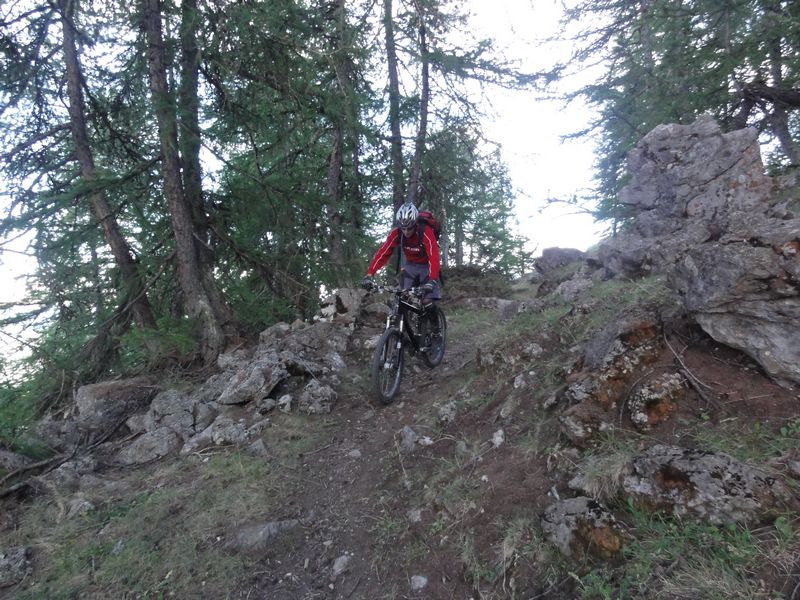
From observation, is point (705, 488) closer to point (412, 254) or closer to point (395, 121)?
point (412, 254)

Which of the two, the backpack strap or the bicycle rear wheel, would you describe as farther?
the bicycle rear wheel

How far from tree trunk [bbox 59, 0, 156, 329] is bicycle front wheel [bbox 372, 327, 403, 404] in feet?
14.5

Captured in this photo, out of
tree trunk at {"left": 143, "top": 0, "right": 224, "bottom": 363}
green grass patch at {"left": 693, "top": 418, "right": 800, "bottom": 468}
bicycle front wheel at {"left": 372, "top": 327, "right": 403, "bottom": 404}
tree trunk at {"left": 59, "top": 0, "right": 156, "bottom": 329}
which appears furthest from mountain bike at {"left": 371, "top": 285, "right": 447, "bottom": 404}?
tree trunk at {"left": 59, "top": 0, "right": 156, "bottom": 329}

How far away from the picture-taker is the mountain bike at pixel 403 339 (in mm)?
5483

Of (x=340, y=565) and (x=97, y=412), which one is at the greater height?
(x=97, y=412)

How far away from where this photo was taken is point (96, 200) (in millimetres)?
6945

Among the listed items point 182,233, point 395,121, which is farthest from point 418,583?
point 395,121

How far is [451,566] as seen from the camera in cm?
287

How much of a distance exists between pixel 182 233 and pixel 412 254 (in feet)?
12.7

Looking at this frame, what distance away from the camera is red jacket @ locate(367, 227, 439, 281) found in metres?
5.87

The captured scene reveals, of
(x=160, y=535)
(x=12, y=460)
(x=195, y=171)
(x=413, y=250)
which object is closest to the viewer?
(x=160, y=535)

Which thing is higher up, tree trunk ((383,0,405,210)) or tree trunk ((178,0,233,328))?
tree trunk ((383,0,405,210))

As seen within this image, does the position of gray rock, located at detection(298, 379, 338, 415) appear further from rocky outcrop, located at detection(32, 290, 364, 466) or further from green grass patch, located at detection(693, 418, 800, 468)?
green grass patch, located at detection(693, 418, 800, 468)

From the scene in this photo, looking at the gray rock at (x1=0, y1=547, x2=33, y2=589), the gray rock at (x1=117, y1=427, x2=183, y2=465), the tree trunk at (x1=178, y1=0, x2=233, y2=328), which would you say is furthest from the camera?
the tree trunk at (x1=178, y1=0, x2=233, y2=328)
